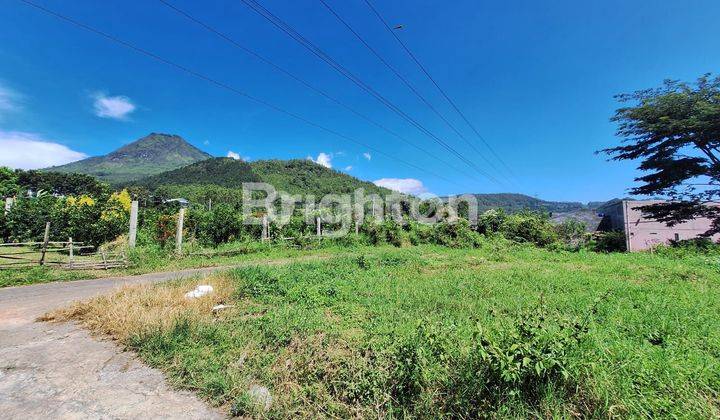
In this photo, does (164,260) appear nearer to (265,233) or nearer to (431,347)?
(265,233)

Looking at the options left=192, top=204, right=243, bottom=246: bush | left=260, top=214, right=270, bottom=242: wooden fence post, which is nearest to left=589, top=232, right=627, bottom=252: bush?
Result: left=260, top=214, right=270, bottom=242: wooden fence post

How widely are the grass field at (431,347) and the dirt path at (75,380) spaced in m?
0.19

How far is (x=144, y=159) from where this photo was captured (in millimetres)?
166375

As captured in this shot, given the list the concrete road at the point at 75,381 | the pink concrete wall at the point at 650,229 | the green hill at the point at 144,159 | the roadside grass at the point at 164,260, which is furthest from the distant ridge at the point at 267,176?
the green hill at the point at 144,159

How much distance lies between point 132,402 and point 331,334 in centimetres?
205

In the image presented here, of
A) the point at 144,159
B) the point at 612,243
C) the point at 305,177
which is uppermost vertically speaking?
the point at 144,159

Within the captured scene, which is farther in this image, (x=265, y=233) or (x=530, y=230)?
(x=530, y=230)

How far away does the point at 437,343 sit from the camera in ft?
10.1

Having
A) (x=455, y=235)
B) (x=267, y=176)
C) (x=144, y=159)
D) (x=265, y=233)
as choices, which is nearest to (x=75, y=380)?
(x=265, y=233)

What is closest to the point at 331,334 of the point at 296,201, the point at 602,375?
the point at 602,375

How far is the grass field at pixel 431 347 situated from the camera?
2.48 meters

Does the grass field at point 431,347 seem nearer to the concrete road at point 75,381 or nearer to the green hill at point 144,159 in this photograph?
the concrete road at point 75,381

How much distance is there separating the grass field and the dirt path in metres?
0.19

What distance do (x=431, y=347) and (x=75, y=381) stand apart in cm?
374
